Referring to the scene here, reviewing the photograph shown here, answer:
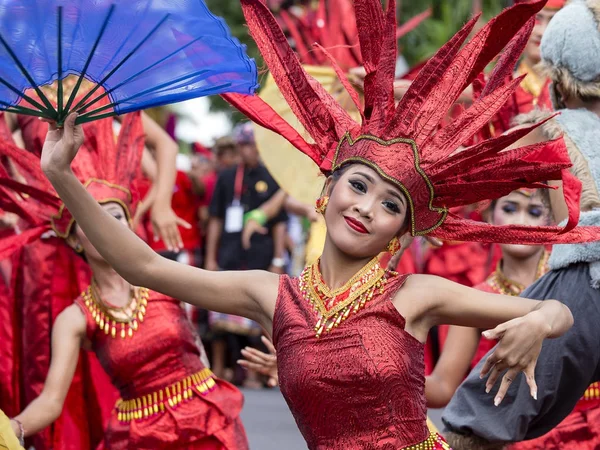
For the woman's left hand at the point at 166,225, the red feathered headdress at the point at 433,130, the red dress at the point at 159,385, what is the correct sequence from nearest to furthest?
the red feathered headdress at the point at 433,130
the red dress at the point at 159,385
the woman's left hand at the point at 166,225

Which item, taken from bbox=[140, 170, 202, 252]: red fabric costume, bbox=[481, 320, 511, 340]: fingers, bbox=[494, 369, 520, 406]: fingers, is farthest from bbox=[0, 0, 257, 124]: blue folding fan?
bbox=[140, 170, 202, 252]: red fabric costume

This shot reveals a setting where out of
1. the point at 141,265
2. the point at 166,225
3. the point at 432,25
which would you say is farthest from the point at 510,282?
the point at 432,25

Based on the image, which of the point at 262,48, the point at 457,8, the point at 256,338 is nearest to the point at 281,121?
the point at 262,48

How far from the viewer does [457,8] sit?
1798cm

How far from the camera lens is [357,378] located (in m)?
3.27

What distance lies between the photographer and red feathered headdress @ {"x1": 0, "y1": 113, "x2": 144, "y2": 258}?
485 cm

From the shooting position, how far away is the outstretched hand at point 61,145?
119 inches

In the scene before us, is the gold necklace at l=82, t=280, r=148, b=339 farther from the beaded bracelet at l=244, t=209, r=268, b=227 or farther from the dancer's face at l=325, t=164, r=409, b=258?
the beaded bracelet at l=244, t=209, r=268, b=227

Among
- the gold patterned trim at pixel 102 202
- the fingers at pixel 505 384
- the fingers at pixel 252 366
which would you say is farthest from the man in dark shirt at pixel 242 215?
the fingers at pixel 505 384

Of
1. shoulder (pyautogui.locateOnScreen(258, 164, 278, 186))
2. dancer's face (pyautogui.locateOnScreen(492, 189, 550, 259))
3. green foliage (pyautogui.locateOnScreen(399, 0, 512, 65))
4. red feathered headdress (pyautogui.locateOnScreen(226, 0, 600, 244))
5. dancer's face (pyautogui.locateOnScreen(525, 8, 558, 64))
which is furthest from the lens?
green foliage (pyautogui.locateOnScreen(399, 0, 512, 65))

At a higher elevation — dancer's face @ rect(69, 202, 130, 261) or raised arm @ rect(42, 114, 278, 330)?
raised arm @ rect(42, 114, 278, 330)

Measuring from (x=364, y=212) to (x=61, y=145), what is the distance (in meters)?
0.85

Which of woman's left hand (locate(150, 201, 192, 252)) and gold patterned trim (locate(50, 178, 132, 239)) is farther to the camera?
woman's left hand (locate(150, 201, 192, 252))

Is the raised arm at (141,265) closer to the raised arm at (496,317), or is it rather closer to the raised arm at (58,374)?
the raised arm at (496,317)
